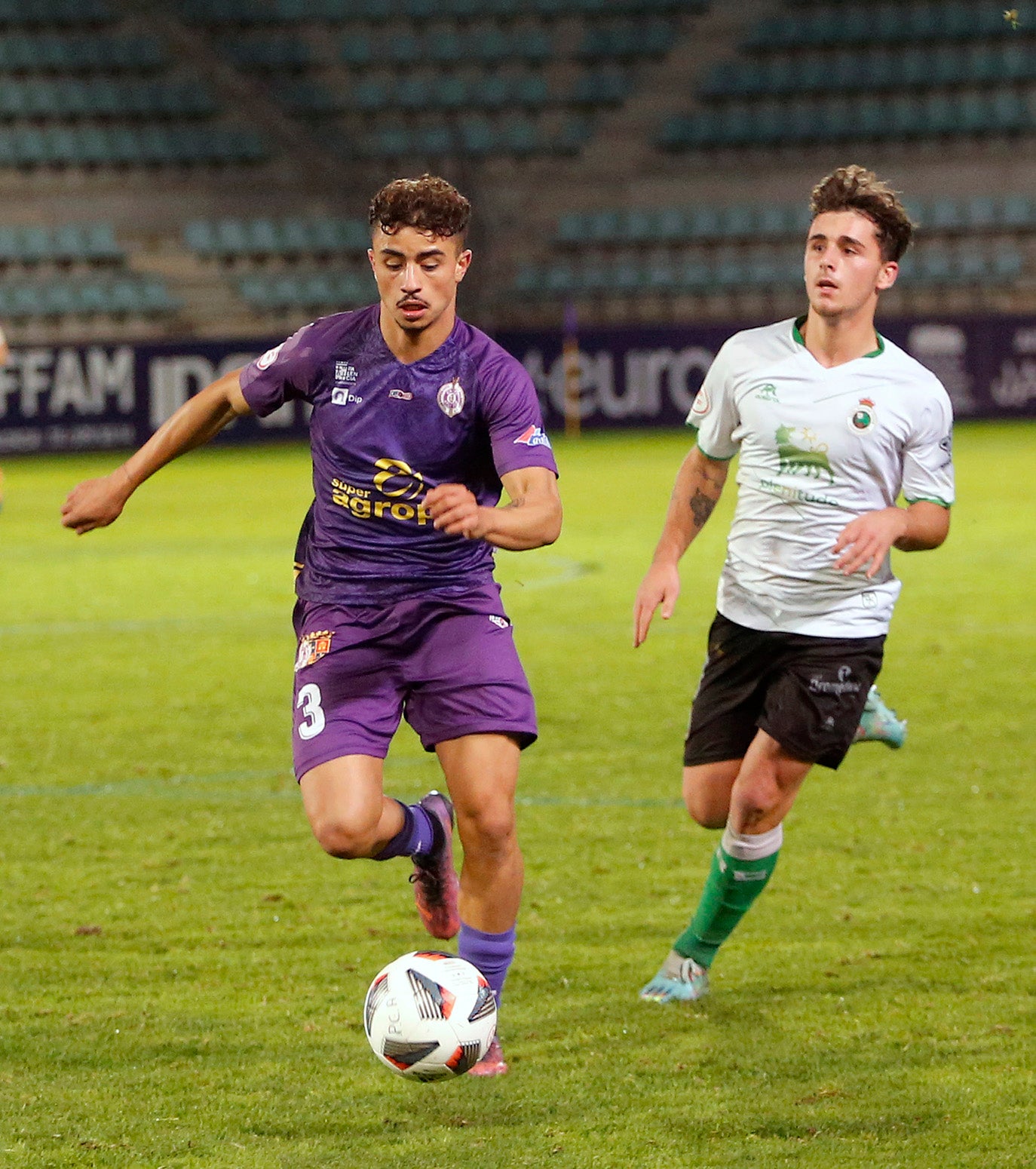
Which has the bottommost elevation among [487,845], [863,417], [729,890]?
[729,890]

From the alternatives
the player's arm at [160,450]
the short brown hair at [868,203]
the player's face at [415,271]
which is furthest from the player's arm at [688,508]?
the player's arm at [160,450]

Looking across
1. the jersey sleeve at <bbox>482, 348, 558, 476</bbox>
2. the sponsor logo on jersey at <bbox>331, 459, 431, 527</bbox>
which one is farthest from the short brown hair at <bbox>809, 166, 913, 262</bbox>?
the sponsor logo on jersey at <bbox>331, 459, 431, 527</bbox>

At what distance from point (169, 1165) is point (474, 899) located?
1.02 m

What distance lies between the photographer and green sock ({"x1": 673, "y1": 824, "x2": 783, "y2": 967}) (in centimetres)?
474

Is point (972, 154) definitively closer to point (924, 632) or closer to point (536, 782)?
point (924, 632)

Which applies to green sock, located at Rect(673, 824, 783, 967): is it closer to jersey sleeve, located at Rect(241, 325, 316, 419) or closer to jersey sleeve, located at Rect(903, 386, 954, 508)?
jersey sleeve, located at Rect(903, 386, 954, 508)

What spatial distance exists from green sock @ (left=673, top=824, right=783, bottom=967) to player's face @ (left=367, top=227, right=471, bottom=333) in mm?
1545

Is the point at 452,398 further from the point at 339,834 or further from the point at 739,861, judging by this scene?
the point at 739,861

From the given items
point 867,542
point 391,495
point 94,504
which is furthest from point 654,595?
point 94,504

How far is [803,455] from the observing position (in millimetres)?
4656

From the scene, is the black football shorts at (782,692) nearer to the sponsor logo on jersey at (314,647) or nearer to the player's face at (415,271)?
the sponsor logo on jersey at (314,647)

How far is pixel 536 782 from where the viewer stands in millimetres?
7219

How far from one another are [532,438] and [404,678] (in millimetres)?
658

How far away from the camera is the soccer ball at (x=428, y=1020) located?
3.84 meters
